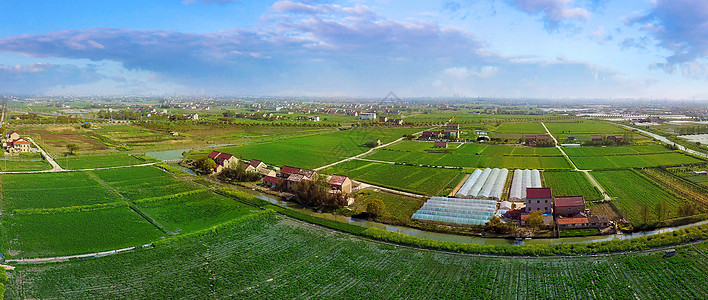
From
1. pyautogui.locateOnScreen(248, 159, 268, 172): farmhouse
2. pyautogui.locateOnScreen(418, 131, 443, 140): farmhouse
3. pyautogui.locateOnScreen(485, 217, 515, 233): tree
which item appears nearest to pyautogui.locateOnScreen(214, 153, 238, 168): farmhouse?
pyautogui.locateOnScreen(248, 159, 268, 172): farmhouse

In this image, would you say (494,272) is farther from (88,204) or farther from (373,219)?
(88,204)

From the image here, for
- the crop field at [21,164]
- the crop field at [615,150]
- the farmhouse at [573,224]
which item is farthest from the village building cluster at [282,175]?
the crop field at [615,150]

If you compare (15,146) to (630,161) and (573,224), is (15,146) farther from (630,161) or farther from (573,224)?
(630,161)

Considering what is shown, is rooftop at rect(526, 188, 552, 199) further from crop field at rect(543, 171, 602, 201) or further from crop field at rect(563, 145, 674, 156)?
crop field at rect(563, 145, 674, 156)

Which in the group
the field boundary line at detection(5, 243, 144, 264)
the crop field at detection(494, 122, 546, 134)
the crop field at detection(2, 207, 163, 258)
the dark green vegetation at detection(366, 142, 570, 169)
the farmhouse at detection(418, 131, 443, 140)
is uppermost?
the crop field at detection(494, 122, 546, 134)

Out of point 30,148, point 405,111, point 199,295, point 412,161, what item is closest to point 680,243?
point 199,295

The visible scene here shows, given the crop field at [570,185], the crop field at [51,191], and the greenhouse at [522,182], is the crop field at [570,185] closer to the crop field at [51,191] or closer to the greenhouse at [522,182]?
the greenhouse at [522,182]
